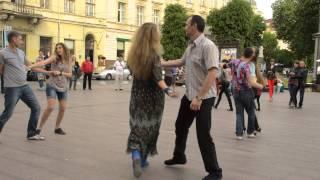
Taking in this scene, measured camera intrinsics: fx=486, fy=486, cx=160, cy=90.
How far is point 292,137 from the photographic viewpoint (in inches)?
383

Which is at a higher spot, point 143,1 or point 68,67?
point 143,1

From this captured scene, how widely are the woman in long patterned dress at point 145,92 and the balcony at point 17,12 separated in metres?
36.2

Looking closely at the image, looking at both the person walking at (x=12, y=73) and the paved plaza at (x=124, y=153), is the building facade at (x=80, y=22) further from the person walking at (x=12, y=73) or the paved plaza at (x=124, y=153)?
the person walking at (x=12, y=73)

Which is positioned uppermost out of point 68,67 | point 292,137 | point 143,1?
point 143,1

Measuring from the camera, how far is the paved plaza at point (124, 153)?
6141mm

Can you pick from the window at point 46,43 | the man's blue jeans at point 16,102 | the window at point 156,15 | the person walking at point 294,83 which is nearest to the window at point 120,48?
the window at point 156,15

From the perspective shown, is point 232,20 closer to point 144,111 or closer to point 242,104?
point 242,104

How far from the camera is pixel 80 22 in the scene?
47875 millimetres

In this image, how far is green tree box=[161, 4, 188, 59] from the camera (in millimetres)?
51562

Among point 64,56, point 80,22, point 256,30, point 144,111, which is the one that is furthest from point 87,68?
point 256,30

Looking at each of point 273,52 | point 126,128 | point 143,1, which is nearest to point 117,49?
→ point 143,1

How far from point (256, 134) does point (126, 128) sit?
2662 mm

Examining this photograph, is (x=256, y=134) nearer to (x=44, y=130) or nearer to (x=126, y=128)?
(x=126, y=128)

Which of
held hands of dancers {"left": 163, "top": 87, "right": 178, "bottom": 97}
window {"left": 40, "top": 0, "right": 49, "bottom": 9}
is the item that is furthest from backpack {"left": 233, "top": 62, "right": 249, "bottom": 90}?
window {"left": 40, "top": 0, "right": 49, "bottom": 9}
